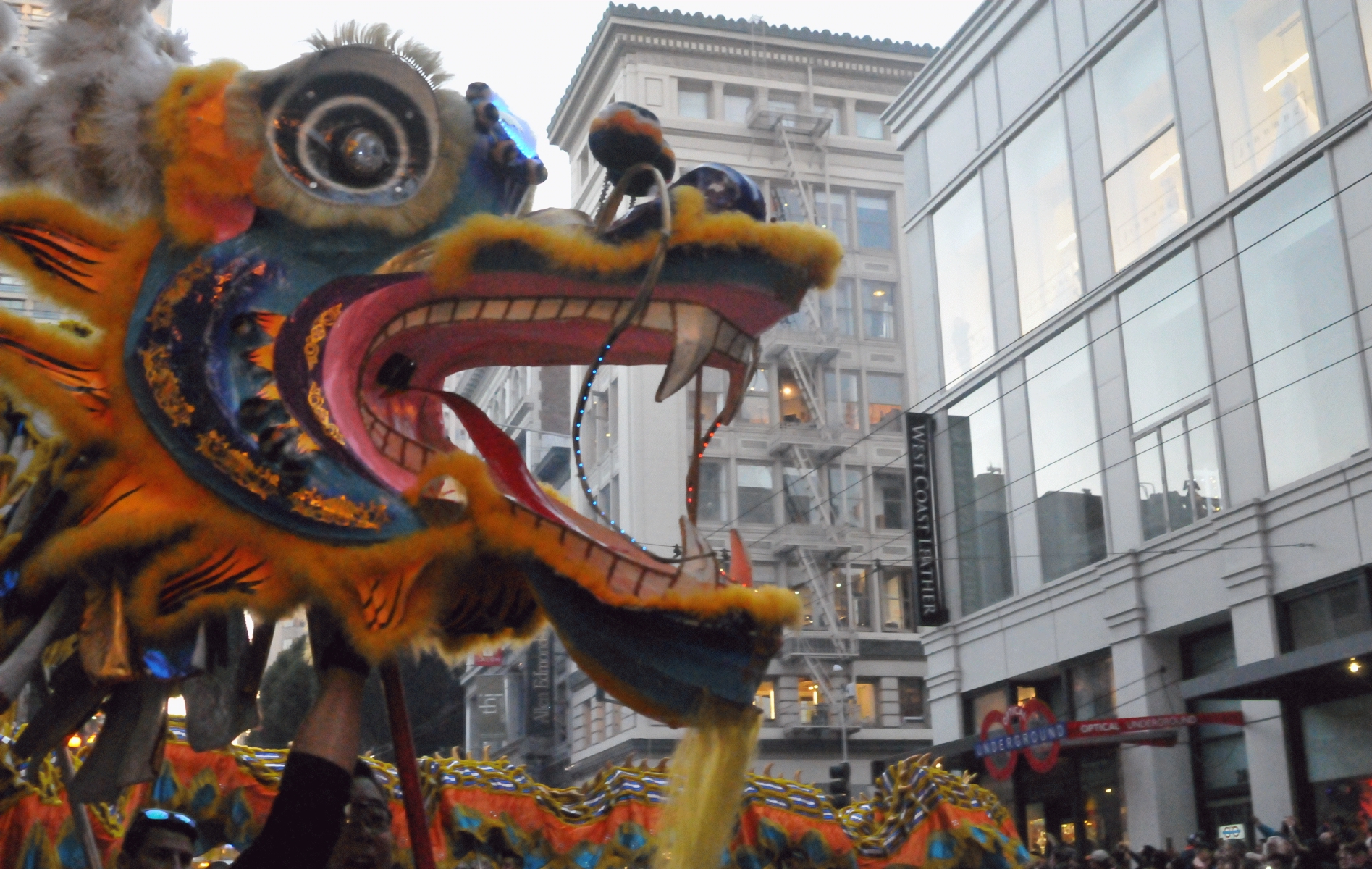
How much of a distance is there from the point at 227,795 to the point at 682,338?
9.19 ft

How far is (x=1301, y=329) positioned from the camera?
1738 cm

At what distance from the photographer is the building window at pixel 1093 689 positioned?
69.8 ft

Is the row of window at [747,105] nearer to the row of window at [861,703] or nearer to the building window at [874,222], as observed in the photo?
the building window at [874,222]

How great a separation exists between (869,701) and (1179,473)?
20963 millimetres

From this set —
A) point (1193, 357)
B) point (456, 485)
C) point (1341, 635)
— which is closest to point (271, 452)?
point (456, 485)

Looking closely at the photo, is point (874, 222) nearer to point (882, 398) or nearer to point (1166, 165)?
point (882, 398)

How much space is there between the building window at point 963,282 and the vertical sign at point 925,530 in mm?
1398

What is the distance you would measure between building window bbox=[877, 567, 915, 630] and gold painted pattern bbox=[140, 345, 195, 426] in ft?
124

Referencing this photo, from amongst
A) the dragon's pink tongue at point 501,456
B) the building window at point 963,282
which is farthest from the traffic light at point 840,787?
the building window at point 963,282

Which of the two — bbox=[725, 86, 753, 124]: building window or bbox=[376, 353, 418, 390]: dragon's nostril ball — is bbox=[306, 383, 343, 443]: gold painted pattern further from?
bbox=[725, 86, 753, 124]: building window

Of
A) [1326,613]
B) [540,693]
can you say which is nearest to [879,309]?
[540,693]

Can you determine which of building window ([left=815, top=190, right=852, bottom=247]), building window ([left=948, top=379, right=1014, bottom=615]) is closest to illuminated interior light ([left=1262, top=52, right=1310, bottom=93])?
building window ([left=948, top=379, right=1014, bottom=615])

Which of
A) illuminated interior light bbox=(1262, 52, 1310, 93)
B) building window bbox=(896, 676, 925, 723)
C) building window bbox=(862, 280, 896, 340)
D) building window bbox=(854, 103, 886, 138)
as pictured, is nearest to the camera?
illuminated interior light bbox=(1262, 52, 1310, 93)

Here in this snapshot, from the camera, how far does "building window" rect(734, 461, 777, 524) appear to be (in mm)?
39406
